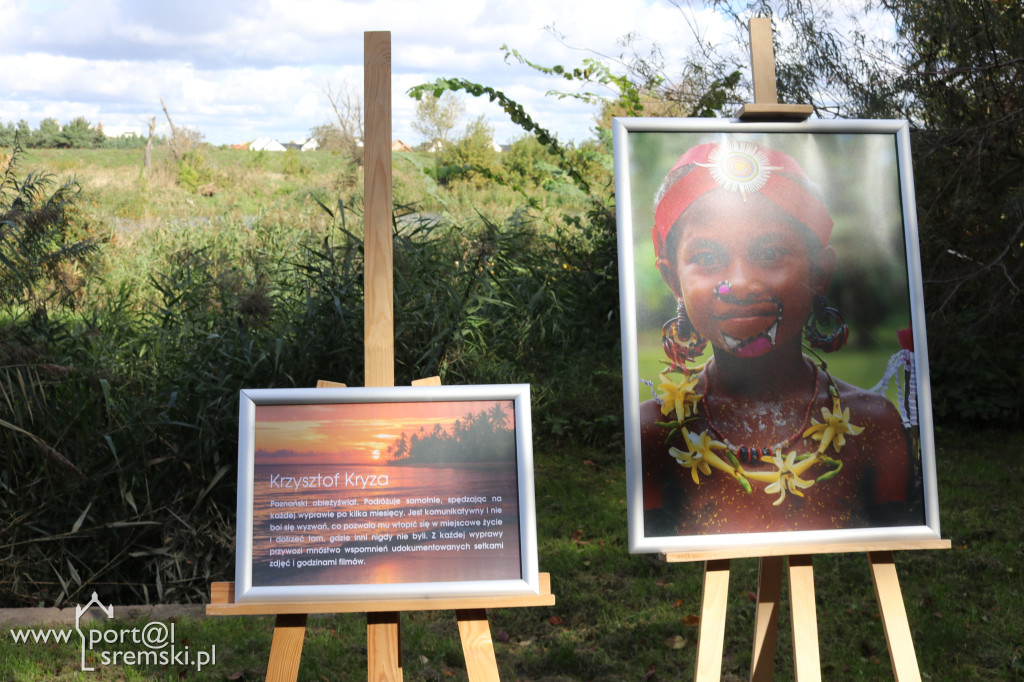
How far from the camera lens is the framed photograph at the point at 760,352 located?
233 cm

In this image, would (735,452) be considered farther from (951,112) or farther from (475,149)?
(475,149)

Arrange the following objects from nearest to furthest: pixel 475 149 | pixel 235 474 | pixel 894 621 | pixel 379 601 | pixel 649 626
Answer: pixel 379 601
pixel 894 621
pixel 649 626
pixel 235 474
pixel 475 149

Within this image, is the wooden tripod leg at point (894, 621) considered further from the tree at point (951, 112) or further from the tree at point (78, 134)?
the tree at point (78, 134)

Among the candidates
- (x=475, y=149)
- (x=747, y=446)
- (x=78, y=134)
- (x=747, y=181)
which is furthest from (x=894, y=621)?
(x=78, y=134)

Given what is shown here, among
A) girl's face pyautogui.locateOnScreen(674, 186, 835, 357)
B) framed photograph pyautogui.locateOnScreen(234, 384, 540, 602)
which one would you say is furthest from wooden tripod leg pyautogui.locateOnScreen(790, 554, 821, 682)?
framed photograph pyautogui.locateOnScreen(234, 384, 540, 602)

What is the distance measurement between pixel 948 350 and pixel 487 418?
15.4 feet

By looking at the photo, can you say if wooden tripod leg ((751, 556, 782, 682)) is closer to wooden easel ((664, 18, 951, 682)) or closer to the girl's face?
wooden easel ((664, 18, 951, 682))

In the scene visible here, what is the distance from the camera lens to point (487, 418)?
2.24m

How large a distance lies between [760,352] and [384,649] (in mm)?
1298

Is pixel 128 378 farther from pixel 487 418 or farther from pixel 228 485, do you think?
pixel 487 418

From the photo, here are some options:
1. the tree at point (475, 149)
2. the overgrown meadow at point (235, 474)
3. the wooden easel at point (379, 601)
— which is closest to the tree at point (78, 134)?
the tree at point (475, 149)

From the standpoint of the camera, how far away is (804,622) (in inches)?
89.5

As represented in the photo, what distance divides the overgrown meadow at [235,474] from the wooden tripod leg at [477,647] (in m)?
0.96

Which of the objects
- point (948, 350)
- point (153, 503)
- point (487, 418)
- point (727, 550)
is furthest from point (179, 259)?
point (948, 350)
